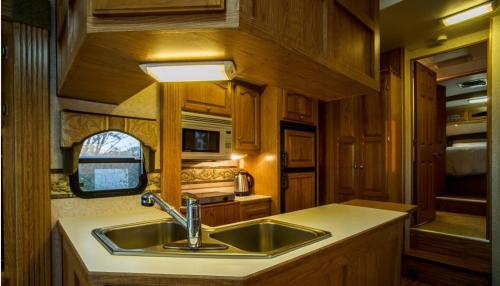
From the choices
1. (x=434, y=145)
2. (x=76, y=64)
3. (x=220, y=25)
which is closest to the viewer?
(x=220, y=25)

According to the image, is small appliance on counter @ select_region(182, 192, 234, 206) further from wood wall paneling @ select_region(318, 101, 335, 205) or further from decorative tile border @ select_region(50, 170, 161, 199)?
wood wall paneling @ select_region(318, 101, 335, 205)

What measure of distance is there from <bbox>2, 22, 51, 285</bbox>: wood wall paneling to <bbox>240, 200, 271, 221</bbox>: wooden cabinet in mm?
1652

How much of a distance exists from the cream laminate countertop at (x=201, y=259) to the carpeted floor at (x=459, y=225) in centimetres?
204

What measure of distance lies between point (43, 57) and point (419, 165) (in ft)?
12.7

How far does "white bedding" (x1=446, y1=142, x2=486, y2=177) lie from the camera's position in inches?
190

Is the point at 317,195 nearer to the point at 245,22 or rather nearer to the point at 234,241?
the point at 234,241

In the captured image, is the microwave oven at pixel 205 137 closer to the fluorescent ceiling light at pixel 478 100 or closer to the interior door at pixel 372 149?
the interior door at pixel 372 149

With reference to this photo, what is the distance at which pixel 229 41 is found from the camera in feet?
3.18

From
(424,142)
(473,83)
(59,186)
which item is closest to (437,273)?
(424,142)

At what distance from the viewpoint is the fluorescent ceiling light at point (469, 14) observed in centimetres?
246

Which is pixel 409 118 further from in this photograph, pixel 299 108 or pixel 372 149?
pixel 299 108

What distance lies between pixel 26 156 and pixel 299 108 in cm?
265

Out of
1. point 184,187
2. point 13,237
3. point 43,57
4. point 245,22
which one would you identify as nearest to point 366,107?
point 184,187

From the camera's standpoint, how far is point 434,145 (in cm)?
389
